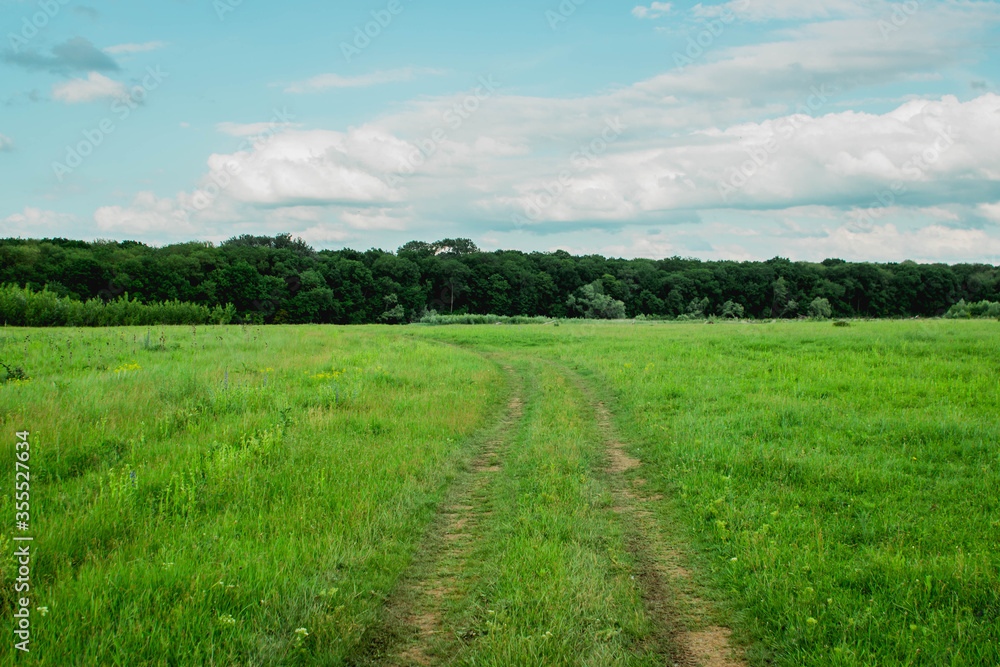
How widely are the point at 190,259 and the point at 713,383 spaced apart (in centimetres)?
7126

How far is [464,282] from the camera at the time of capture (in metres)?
96.2

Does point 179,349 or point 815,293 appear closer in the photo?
point 179,349

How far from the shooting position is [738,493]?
765 centimetres

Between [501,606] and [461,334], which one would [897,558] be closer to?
[501,606]

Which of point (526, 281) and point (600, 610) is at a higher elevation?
point (526, 281)

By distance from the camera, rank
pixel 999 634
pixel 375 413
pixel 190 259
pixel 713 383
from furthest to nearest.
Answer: pixel 190 259
pixel 713 383
pixel 375 413
pixel 999 634


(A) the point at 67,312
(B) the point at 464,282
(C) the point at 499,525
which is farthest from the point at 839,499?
(B) the point at 464,282

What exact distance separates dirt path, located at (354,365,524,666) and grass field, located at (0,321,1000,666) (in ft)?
0.08

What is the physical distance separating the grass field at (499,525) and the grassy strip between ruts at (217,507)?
0.11 ft

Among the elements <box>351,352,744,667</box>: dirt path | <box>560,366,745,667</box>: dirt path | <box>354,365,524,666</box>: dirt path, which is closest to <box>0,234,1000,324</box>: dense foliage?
<box>354,365,524,666</box>: dirt path

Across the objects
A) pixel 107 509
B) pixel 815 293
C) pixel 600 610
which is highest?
pixel 815 293

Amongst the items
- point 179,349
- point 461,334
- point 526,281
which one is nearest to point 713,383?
point 179,349

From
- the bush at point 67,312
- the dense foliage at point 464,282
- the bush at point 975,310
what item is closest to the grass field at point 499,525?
the bush at point 67,312

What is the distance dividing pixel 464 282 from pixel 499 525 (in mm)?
90539
